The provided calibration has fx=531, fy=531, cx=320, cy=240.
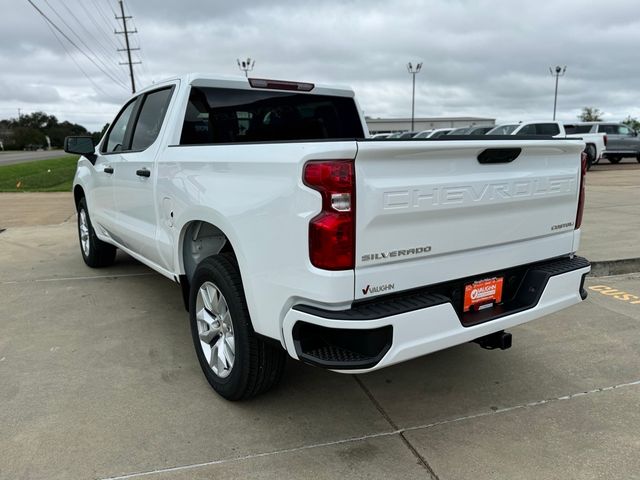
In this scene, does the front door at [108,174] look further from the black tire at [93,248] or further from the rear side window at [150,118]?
the black tire at [93,248]

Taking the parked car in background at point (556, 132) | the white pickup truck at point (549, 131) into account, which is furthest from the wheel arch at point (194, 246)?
the parked car in background at point (556, 132)

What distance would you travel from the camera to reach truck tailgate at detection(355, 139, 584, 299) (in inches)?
92.3

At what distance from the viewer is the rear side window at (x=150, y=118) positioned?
409cm

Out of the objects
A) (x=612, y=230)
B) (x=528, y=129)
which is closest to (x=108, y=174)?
(x=612, y=230)

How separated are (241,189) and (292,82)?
1961 millimetres

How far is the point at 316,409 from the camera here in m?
3.10

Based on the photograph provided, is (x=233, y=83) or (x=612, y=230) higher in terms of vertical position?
(x=233, y=83)

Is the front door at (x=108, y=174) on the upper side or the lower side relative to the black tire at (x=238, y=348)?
upper

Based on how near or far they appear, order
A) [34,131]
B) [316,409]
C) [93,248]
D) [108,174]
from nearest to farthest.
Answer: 1. [316,409]
2. [108,174]
3. [93,248]
4. [34,131]

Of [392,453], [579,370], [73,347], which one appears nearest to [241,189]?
[392,453]

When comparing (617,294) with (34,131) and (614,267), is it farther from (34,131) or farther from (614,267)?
(34,131)

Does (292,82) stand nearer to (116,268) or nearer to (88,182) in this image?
(88,182)

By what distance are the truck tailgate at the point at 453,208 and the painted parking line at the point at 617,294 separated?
2325 millimetres

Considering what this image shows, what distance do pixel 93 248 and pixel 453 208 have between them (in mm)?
4760
